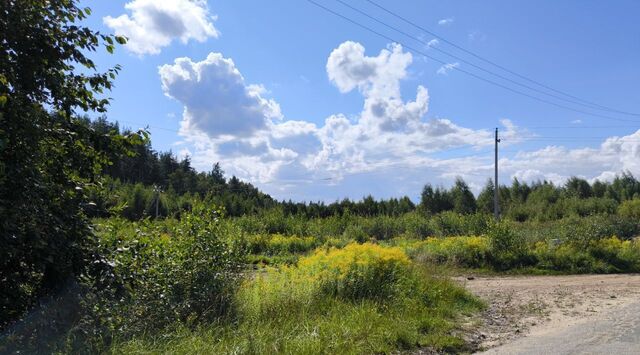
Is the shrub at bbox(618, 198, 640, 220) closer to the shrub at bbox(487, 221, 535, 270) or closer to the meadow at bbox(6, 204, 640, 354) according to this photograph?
the shrub at bbox(487, 221, 535, 270)

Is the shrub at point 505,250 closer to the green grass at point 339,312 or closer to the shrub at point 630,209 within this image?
the green grass at point 339,312

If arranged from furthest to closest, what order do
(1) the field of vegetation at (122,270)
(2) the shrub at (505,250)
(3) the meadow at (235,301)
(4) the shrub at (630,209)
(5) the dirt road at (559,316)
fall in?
(4) the shrub at (630,209)
(2) the shrub at (505,250)
(5) the dirt road at (559,316)
(3) the meadow at (235,301)
(1) the field of vegetation at (122,270)

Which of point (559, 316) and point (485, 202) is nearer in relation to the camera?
point (559, 316)

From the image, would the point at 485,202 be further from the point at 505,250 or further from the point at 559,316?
the point at 559,316

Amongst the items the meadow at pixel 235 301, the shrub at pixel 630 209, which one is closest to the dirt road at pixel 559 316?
the meadow at pixel 235 301

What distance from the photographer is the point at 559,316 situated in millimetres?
10789

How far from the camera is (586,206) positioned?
4997 centimetres

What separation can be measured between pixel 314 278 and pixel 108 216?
5.31m

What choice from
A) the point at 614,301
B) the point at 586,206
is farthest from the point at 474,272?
the point at 586,206

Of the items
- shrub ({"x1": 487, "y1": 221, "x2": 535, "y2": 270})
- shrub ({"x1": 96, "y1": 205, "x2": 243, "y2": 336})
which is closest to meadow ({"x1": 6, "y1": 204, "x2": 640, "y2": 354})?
shrub ({"x1": 96, "y1": 205, "x2": 243, "y2": 336})

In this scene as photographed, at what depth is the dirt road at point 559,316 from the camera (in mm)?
7879

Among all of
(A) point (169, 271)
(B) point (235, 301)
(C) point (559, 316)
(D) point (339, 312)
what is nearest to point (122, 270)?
(A) point (169, 271)

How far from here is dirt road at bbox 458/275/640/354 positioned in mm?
7879

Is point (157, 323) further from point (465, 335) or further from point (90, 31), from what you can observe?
point (465, 335)
